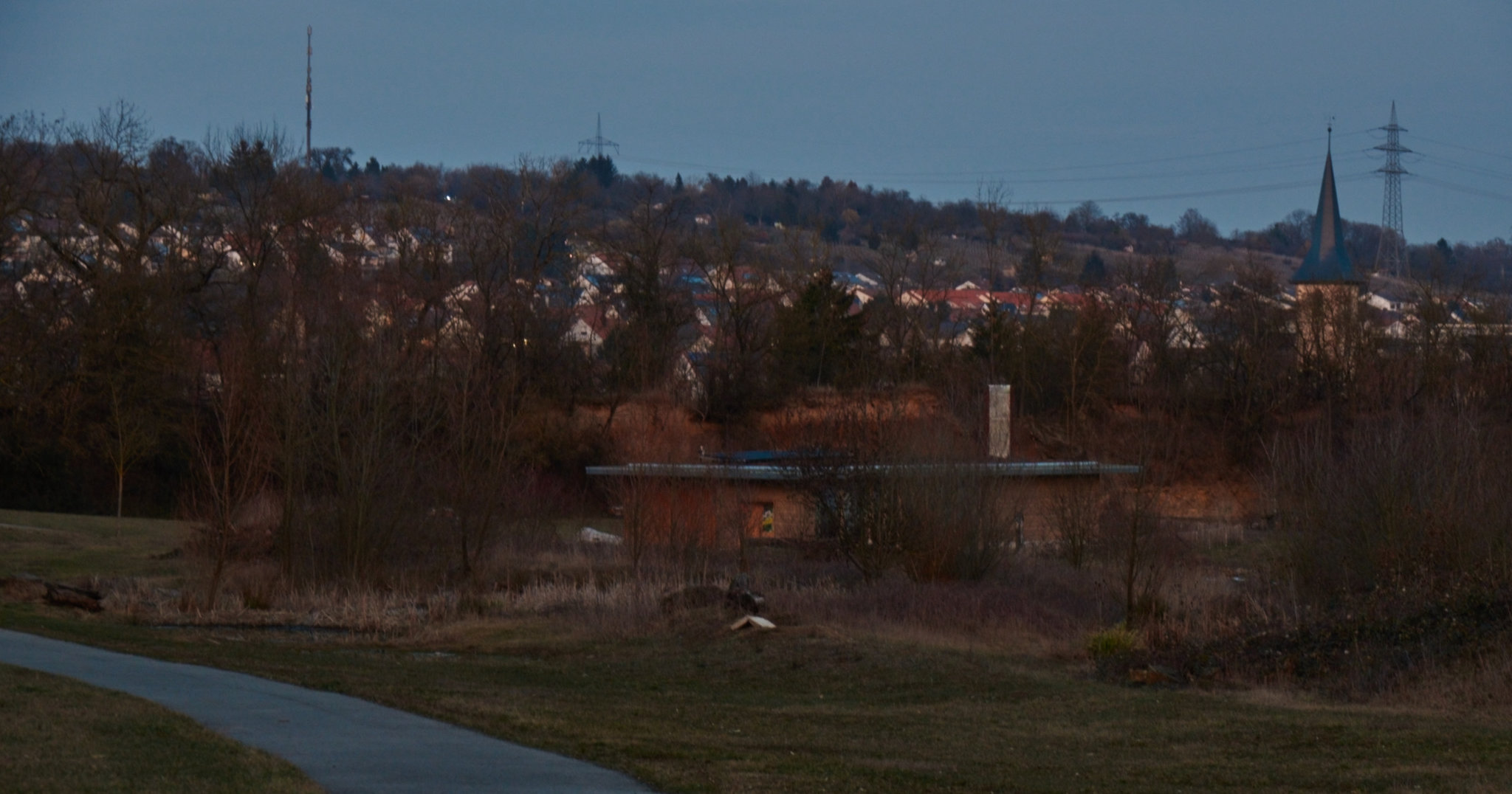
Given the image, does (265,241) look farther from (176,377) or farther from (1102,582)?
(1102,582)

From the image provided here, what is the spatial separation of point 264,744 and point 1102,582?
824 inches

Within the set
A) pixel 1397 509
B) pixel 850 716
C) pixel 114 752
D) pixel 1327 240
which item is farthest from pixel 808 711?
pixel 1327 240

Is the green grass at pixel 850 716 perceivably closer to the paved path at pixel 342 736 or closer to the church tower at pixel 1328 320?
the paved path at pixel 342 736

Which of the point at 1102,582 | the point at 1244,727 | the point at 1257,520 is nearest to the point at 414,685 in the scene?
the point at 1244,727

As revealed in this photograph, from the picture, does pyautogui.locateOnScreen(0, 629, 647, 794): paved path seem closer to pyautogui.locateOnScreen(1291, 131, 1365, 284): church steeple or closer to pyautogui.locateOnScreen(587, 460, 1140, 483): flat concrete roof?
pyautogui.locateOnScreen(587, 460, 1140, 483): flat concrete roof

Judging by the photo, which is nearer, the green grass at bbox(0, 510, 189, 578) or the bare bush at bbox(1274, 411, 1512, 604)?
the bare bush at bbox(1274, 411, 1512, 604)

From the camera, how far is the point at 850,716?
51.3ft

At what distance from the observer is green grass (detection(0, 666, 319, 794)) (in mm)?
8422

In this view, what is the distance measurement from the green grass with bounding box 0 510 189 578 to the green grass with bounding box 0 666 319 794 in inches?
851

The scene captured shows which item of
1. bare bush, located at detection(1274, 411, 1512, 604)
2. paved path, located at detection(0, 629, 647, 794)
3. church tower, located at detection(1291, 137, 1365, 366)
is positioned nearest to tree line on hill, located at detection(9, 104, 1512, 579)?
church tower, located at detection(1291, 137, 1365, 366)

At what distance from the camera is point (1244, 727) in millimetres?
14367

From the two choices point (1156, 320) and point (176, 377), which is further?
point (1156, 320)

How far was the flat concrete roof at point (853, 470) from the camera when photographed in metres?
29.2

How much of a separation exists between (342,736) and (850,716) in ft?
21.4
